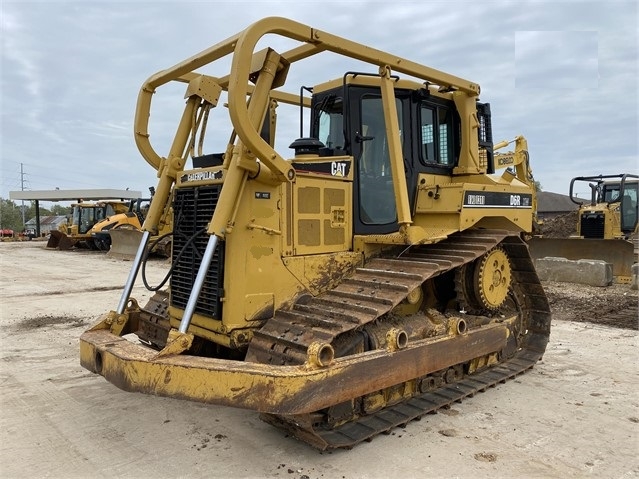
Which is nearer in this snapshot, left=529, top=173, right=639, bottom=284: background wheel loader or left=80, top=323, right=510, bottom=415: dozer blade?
left=80, top=323, right=510, bottom=415: dozer blade

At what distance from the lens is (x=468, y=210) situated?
16.9 ft

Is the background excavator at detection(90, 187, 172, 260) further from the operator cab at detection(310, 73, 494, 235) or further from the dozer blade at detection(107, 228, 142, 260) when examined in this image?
the operator cab at detection(310, 73, 494, 235)

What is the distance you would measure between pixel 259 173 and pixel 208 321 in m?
1.30

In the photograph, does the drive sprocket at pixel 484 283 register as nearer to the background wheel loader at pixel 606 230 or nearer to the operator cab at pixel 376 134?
the operator cab at pixel 376 134

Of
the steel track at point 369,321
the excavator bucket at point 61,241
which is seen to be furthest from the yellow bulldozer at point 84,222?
the steel track at point 369,321

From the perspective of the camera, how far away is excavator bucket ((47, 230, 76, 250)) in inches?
1068

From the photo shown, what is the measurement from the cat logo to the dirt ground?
89.4 inches

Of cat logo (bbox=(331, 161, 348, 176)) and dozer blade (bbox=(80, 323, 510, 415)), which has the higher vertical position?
cat logo (bbox=(331, 161, 348, 176))

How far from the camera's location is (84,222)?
27.7 metres

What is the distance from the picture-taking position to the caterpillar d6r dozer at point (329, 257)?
3605 mm

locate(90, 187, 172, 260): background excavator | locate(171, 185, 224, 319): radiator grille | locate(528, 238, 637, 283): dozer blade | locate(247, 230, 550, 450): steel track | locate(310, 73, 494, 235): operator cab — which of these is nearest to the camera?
locate(247, 230, 550, 450): steel track

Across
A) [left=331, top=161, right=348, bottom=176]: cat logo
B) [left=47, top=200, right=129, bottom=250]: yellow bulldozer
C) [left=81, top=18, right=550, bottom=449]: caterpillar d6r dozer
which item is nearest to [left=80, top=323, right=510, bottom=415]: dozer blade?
[left=81, top=18, right=550, bottom=449]: caterpillar d6r dozer

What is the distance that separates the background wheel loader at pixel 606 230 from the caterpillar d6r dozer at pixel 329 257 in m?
7.09

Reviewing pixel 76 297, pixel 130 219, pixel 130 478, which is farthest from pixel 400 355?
pixel 130 219
